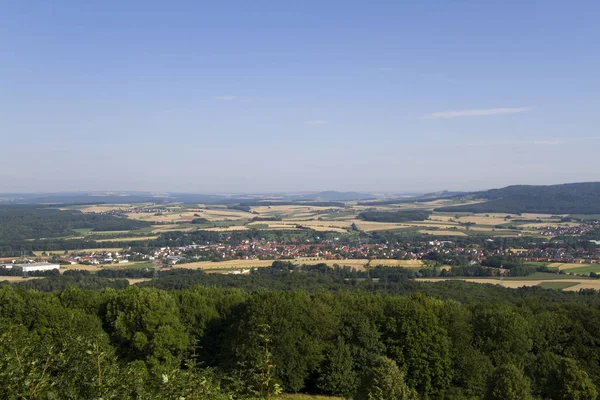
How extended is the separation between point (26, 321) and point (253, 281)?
33.2 metres

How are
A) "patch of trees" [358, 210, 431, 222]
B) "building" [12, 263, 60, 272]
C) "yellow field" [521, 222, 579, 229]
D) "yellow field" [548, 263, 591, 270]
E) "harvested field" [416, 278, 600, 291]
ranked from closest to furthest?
"harvested field" [416, 278, 600, 291] → "yellow field" [548, 263, 591, 270] → "building" [12, 263, 60, 272] → "yellow field" [521, 222, 579, 229] → "patch of trees" [358, 210, 431, 222]

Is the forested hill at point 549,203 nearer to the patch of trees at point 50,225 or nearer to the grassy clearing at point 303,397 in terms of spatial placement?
the patch of trees at point 50,225

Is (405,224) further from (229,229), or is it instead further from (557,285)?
(557,285)

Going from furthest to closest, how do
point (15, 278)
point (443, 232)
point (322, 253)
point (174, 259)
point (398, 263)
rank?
point (443, 232), point (322, 253), point (174, 259), point (398, 263), point (15, 278)

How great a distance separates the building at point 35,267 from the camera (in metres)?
71.4

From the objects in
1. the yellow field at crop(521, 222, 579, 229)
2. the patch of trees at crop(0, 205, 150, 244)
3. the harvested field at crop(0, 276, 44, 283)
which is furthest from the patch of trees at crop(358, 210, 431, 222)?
the harvested field at crop(0, 276, 44, 283)

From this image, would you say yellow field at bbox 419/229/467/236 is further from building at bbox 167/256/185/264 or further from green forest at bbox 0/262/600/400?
green forest at bbox 0/262/600/400

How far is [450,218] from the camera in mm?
155250

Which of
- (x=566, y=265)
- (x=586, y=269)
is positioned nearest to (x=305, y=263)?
(x=566, y=265)

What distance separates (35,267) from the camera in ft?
240

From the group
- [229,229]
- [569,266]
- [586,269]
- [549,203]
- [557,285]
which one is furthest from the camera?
[549,203]

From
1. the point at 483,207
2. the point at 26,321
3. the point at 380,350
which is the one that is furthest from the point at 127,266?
the point at 483,207

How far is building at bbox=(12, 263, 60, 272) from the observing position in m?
71.4

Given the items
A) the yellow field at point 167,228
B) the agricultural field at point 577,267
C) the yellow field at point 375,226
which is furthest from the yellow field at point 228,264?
the yellow field at point 375,226
